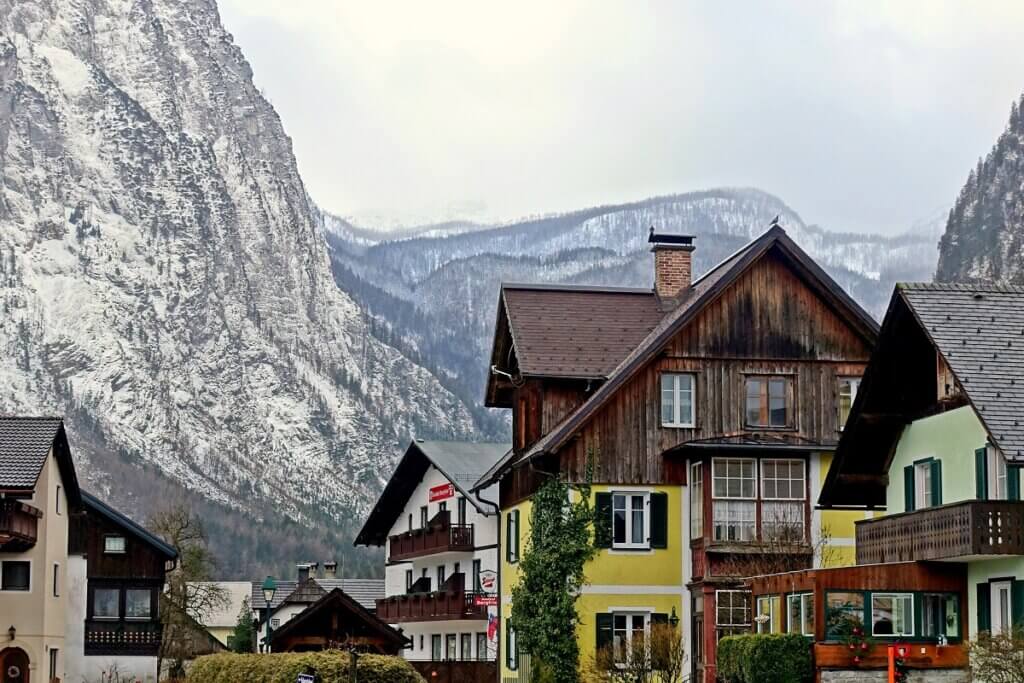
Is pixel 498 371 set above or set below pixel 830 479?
above

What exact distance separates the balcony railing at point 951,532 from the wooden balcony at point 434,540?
94.4 feet

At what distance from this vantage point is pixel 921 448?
38.1 m

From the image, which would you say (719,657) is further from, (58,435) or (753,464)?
(58,435)

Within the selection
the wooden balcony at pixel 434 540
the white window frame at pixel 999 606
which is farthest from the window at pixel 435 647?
the white window frame at pixel 999 606

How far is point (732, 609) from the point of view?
4719 cm

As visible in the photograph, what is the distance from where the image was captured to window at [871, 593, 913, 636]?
35.9 metres

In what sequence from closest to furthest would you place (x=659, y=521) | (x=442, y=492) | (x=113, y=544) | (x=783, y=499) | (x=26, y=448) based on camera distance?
(x=783, y=499)
(x=659, y=521)
(x=26, y=448)
(x=442, y=492)
(x=113, y=544)

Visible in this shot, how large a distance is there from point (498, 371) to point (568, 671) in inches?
430

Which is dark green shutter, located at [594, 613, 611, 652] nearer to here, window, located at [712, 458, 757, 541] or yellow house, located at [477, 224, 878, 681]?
yellow house, located at [477, 224, 878, 681]

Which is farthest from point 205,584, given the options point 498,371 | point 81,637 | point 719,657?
point 719,657

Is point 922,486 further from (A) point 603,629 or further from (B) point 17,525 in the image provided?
(B) point 17,525

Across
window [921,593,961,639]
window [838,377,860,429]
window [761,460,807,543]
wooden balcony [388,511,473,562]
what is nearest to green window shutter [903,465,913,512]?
window [921,593,961,639]

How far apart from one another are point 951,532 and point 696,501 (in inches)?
587

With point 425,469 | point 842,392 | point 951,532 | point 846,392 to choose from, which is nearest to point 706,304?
point 842,392
